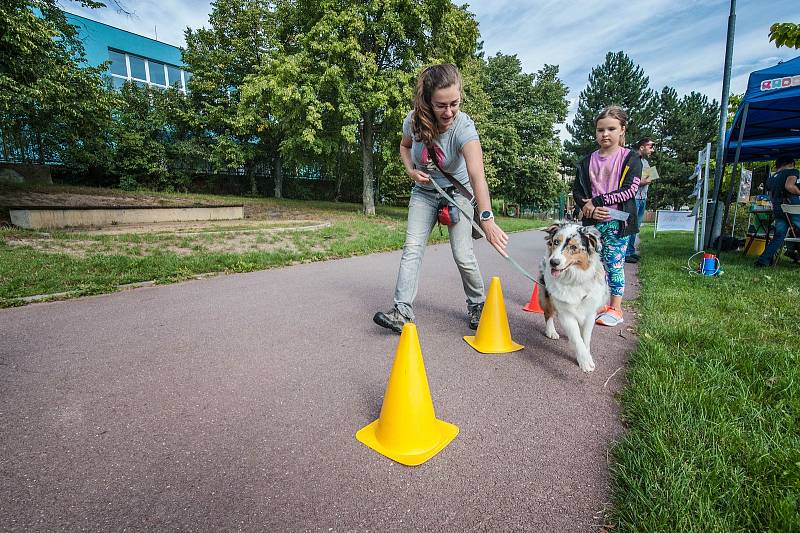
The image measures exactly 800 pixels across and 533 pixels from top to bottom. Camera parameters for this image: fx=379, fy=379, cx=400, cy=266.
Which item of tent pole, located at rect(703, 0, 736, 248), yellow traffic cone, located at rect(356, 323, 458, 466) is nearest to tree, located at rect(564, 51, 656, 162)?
tent pole, located at rect(703, 0, 736, 248)

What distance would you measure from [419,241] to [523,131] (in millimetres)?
32874

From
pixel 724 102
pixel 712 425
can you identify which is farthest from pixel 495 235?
pixel 724 102

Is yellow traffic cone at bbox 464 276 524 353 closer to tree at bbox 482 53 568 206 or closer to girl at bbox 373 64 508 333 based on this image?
girl at bbox 373 64 508 333

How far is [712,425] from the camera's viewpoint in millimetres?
2074

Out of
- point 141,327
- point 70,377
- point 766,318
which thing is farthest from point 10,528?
point 766,318

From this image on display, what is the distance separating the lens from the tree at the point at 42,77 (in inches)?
395

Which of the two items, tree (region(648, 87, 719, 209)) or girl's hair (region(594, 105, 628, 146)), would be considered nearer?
girl's hair (region(594, 105, 628, 146))

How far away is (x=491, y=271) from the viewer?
23.2 ft

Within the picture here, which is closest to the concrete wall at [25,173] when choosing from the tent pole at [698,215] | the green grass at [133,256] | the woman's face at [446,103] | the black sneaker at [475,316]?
the green grass at [133,256]

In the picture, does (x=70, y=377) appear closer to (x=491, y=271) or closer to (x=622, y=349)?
(x=622, y=349)

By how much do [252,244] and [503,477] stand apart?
26.8 feet

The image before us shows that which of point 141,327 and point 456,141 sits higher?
point 456,141

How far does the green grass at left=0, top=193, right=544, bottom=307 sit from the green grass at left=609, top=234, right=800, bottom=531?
6.08 meters

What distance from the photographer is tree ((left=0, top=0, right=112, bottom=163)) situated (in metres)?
10.0
